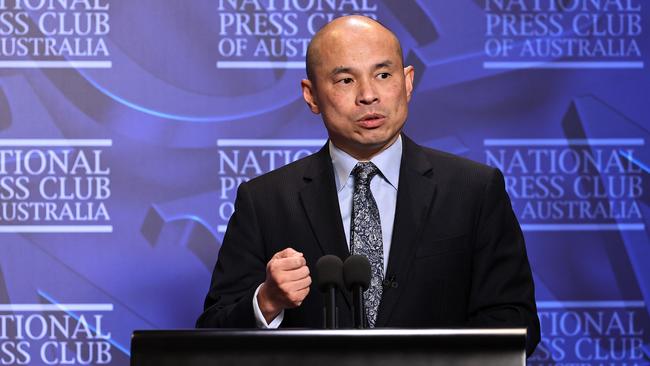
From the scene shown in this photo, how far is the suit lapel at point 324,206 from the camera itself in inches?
100

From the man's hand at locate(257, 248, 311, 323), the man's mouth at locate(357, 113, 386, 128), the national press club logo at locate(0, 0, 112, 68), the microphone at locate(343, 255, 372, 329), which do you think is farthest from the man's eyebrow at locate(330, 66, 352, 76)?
the national press club logo at locate(0, 0, 112, 68)

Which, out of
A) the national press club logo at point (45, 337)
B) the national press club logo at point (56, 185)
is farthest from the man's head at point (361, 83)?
the national press club logo at point (45, 337)

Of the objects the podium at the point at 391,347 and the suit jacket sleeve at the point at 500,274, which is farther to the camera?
the suit jacket sleeve at the point at 500,274

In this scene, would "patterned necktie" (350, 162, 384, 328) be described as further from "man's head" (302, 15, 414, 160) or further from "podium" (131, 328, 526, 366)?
"podium" (131, 328, 526, 366)

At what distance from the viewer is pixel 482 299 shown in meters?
2.48

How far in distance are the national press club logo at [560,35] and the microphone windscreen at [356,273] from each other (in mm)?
2117

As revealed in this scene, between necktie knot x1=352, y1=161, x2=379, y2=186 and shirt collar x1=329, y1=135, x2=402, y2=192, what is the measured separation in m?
0.01

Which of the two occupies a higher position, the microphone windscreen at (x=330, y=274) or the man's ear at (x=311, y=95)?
the man's ear at (x=311, y=95)

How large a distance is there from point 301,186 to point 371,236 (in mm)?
246

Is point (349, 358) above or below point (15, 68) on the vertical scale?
below

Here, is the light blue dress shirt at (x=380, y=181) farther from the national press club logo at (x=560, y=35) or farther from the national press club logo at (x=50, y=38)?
the national press club logo at (x=50, y=38)

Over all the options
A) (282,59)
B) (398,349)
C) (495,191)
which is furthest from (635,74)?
(398,349)

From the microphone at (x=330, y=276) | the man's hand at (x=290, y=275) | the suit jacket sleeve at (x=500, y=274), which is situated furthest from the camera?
the suit jacket sleeve at (x=500, y=274)

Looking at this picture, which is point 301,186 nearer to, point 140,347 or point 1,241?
point 140,347
